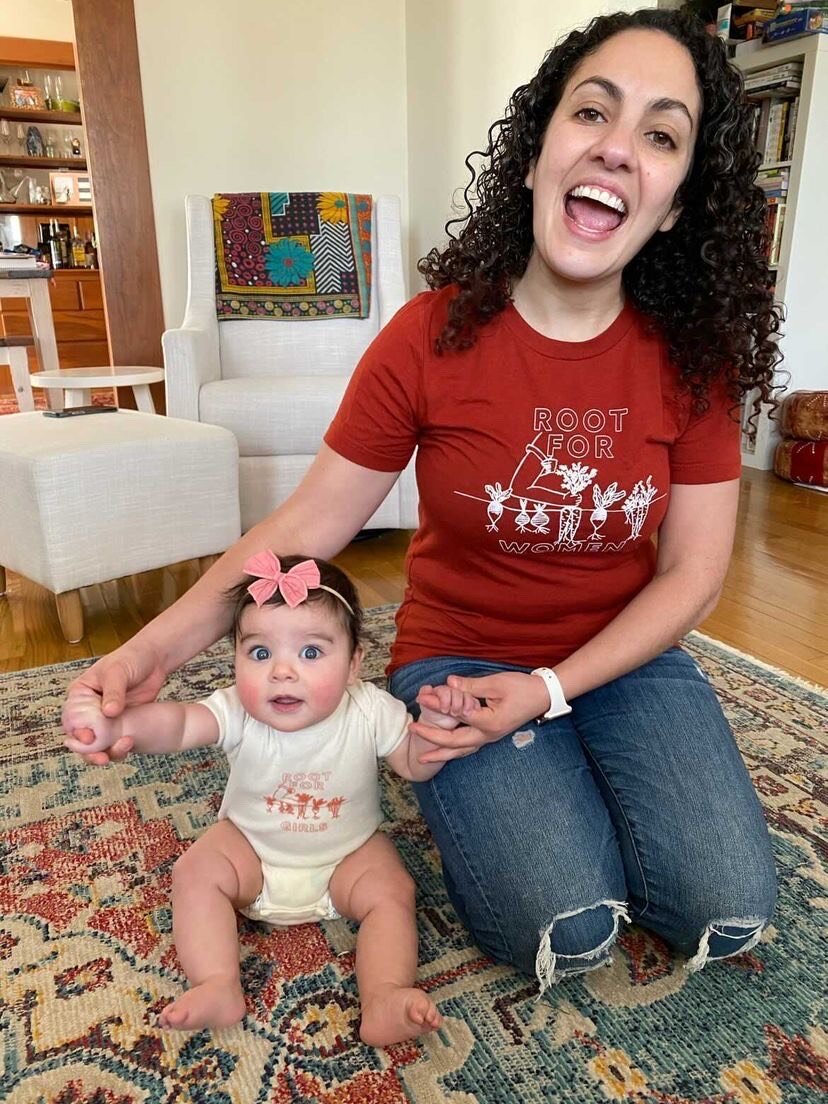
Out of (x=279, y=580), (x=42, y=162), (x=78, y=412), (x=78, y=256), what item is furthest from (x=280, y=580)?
(x=42, y=162)

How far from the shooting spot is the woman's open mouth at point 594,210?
0.92 metres

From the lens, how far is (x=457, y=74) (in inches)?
136

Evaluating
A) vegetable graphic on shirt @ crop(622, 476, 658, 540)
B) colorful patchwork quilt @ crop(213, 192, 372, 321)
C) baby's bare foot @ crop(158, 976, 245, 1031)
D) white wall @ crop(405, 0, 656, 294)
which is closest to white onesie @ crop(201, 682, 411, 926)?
baby's bare foot @ crop(158, 976, 245, 1031)

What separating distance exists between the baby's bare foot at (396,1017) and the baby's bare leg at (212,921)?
0.14 m

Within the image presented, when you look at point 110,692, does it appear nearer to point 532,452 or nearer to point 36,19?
point 532,452

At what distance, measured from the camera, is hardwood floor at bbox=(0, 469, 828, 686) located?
6.05 feet

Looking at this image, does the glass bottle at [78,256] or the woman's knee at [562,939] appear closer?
the woman's knee at [562,939]

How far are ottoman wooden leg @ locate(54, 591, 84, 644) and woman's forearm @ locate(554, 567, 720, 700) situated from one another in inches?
48.1

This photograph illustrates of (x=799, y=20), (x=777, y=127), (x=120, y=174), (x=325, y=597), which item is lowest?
(x=325, y=597)

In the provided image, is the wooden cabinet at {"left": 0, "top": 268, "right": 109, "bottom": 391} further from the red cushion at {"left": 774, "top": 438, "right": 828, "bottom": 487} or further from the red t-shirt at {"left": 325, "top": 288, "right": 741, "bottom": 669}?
the red t-shirt at {"left": 325, "top": 288, "right": 741, "bottom": 669}

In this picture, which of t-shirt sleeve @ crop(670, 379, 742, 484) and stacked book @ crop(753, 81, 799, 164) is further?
stacked book @ crop(753, 81, 799, 164)

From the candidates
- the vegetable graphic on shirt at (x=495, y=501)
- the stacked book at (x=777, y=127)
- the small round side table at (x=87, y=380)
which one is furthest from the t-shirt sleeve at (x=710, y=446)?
the stacked book at (x=777, y=127)

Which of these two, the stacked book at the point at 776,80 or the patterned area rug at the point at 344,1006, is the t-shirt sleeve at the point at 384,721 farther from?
the stacked book at the point at 776,80

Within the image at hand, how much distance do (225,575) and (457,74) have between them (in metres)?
3.19
